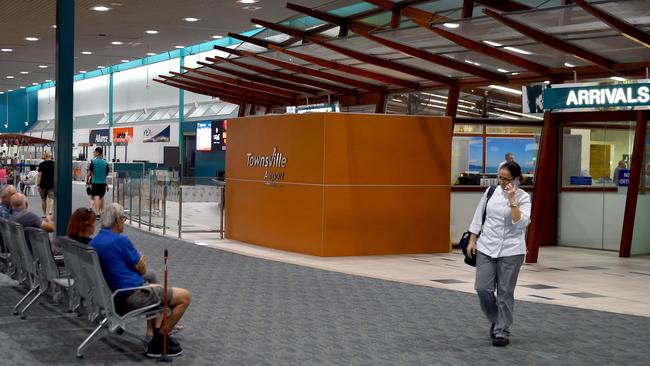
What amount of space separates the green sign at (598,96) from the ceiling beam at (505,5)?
273cm

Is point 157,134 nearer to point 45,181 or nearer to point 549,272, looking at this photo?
point 45,181

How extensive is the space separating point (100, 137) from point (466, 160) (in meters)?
33.3

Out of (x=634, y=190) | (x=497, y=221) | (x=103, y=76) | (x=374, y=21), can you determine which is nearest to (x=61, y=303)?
(x=497, y=221)

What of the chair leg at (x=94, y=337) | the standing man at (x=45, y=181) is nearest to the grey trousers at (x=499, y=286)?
the chair leg at (x=94, y=337)

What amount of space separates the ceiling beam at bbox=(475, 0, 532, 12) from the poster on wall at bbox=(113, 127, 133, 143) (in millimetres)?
29423

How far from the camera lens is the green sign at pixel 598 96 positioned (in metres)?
11.8

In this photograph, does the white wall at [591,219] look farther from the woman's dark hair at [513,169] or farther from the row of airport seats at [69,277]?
the row of airport seats at [69,277]

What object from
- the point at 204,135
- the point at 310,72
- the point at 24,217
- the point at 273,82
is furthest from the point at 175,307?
the point at 204,135

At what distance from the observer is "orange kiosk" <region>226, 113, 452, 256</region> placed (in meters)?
14.1

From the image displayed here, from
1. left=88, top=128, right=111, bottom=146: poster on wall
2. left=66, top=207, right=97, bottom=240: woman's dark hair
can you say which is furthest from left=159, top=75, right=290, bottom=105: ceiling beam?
left=88, top=128, right=111, bottom=146: poster on wall

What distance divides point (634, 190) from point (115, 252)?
10.2 metres

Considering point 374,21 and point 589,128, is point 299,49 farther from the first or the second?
point 589,128

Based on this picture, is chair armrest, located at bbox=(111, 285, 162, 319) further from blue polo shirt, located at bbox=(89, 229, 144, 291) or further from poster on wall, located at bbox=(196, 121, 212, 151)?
poster on wall, located at bbox=(196, 121, 212, 151)

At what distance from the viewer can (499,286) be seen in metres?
7.46
